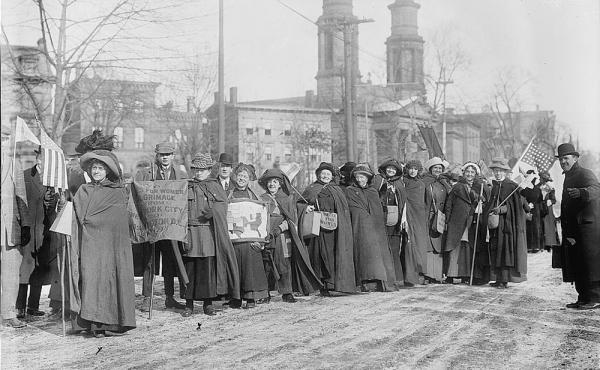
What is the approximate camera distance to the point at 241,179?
10008 mm

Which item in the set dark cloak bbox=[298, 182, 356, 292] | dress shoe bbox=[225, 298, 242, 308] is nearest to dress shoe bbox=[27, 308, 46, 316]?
dress shoe bbox=[225, 298, 242, 308]

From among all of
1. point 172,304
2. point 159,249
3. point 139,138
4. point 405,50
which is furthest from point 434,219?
point 139,138

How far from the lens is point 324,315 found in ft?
30.0

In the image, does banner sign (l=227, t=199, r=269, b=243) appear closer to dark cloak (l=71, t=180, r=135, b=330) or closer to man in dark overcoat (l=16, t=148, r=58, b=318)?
dark cloak (l=71, t=180, r=135, b=330)

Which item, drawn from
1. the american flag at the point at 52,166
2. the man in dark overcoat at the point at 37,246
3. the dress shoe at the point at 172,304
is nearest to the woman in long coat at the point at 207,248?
the dress shoe at the point at 172,304

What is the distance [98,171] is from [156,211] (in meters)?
1.12

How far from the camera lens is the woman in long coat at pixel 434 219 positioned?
1245 cm

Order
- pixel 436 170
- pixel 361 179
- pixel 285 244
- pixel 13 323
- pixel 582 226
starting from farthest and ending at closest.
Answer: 1. pixel 436 170
2. pixel 361 179
3. pixel 285 244
4. pixel 582 226
5. pixel 13 323

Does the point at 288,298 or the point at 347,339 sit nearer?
the point at 347,339

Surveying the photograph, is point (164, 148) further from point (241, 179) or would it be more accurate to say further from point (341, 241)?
point (341, 241)

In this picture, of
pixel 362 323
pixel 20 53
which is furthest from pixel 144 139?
pixel 362 323

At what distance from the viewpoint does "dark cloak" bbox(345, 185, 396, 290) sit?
11195 mm

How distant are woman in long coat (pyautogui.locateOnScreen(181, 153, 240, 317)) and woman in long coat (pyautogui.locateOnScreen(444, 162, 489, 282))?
4.31 meters

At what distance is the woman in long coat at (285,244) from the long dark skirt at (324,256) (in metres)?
0.20
